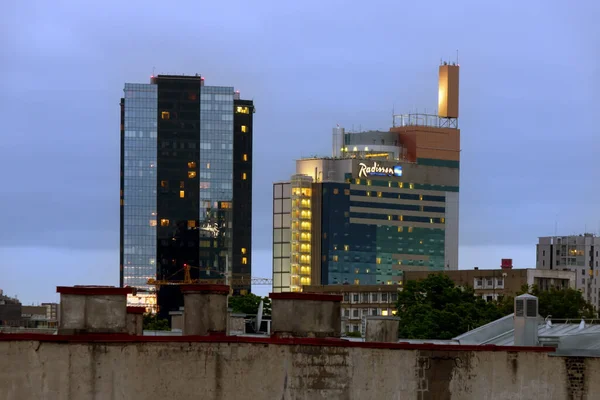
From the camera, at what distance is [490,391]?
5475cm

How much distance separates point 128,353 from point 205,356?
2.38 meters

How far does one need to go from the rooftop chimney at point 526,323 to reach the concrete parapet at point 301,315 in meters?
10.0

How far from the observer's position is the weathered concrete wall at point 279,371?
159ft

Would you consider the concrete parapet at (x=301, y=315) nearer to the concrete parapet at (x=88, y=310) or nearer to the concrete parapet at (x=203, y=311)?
the concrete parapet at (x=203, y=311)

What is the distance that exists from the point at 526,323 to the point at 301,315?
11275 mm

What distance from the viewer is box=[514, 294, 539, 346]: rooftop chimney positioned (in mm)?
60344

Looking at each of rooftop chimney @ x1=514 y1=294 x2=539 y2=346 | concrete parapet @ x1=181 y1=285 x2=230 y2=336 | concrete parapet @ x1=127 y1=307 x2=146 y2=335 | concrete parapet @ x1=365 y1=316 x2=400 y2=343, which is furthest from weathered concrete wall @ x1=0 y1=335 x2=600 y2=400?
concrete parapet @ x1=127 y1=307 x2=146 y2=335

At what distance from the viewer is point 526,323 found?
60719mm

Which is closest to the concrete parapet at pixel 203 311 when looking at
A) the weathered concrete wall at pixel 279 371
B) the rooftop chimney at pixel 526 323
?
the weathered concrete wall at pixel 279 371

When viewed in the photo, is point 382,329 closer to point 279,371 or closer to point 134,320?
point 279,371

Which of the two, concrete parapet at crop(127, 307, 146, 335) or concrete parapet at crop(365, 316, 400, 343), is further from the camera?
concrete parapet at crop(127, 307, 146, 335)

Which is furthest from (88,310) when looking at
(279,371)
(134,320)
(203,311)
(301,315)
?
(134,320)

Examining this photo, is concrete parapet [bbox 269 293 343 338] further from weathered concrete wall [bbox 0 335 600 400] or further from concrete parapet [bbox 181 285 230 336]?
concrete parapet [bbox 181 285 230 336]

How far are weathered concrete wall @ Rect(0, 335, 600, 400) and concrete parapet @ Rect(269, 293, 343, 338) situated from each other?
1107mm
